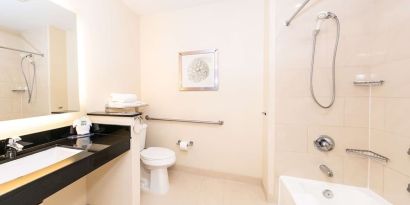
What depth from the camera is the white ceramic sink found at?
0.88 metres

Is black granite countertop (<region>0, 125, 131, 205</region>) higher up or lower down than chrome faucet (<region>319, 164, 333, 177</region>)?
higher up

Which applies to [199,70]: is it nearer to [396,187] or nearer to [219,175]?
[219,175]

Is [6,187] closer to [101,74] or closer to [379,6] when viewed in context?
[101,74]

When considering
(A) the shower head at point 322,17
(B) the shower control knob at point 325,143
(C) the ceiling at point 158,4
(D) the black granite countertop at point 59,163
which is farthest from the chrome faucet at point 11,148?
(A) the shower head at point 322,17

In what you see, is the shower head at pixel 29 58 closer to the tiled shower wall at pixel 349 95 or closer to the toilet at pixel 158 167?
the toilet at pixel 158 167

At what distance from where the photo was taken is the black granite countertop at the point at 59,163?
74 centimetres

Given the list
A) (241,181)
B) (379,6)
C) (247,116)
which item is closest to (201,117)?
(247,116)

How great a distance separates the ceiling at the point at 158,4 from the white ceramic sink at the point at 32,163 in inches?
74.7

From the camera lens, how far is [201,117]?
228cm

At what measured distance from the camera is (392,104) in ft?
3.86

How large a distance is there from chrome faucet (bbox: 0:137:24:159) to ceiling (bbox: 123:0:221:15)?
1897mm

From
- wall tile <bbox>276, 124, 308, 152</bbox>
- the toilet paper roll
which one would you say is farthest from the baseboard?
wall tile <bbox>276, 124, 308, 152</bbox>

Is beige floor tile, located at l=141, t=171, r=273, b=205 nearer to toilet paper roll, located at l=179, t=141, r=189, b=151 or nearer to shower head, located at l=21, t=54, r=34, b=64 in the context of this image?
toilet paper roll, located at l=179, t=141, r=189, b=151

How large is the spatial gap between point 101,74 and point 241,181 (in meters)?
2.09
